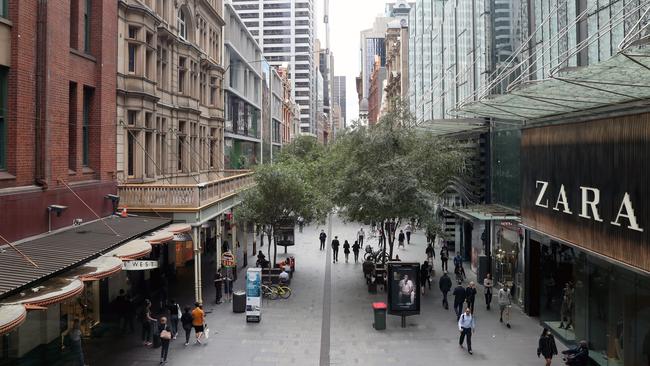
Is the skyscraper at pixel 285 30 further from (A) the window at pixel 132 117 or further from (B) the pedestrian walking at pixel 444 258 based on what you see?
(A) the window at pixel 132 117

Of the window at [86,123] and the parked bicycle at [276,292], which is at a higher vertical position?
the window at [86,123]

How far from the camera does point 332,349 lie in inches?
675

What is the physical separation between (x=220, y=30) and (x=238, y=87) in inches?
484

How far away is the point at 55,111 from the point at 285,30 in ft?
511

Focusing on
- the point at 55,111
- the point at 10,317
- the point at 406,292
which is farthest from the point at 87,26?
the point at 406,292

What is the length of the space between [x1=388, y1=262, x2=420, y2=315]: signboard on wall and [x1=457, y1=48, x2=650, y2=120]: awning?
240 inches

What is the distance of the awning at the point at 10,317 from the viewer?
857 centimetres

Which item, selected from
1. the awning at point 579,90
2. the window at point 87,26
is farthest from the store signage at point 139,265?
the awning at point 579,90

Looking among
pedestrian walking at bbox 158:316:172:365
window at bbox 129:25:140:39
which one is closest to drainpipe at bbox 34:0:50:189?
pedestrian walking at bbox 158:316:172:365

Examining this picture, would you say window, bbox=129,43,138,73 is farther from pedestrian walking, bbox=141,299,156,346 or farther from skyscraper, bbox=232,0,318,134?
skyscraper, bbox=232,0,318,134

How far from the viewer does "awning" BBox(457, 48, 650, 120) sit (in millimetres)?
9914

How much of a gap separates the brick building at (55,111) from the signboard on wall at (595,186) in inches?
543

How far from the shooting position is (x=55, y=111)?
54.0ft

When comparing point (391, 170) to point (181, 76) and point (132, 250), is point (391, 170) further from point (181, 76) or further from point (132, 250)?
point (181, 76)
